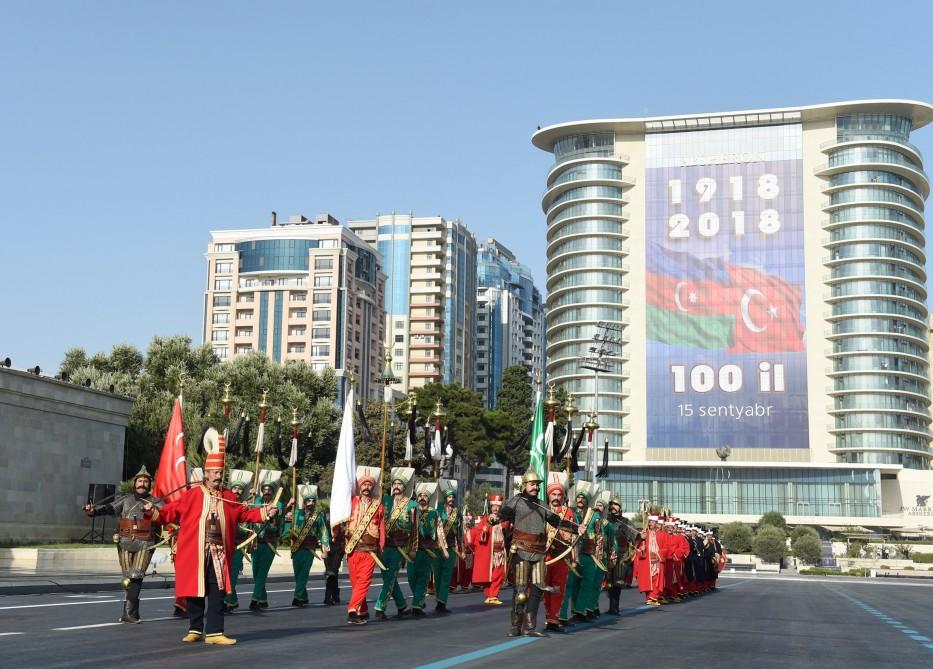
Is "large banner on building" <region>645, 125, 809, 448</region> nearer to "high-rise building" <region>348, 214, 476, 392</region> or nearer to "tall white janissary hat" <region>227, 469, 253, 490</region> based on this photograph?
"high-rise building" <region>348, 214, 476, 392</region>

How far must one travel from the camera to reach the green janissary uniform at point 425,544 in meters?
17.4

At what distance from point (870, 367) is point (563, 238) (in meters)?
37.1

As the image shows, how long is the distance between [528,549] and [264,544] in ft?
21.4

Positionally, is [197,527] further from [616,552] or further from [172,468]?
[616,552]

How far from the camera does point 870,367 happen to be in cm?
11975

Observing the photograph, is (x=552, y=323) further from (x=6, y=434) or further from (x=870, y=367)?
(x=6, y=434)

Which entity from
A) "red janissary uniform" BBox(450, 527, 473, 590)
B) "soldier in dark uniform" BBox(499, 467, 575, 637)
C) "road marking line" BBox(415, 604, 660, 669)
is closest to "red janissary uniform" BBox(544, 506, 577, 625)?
"soldier in dark uniform" BBox(499, 467, 575, 637)

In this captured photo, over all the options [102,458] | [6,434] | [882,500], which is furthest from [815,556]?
[6,434]

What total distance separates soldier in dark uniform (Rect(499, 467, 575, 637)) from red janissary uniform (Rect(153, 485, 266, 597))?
3272mm

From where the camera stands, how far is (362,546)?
599 inches

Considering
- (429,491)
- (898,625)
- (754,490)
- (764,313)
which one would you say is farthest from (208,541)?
(764,313)

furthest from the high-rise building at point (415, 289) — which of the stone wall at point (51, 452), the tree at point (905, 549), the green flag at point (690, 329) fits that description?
the stone wall at point (51, 452)

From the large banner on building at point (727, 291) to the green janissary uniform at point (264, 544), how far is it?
356 feet

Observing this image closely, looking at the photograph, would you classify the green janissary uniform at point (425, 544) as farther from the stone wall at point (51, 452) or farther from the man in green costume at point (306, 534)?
the stone wall at point (51, 452)
